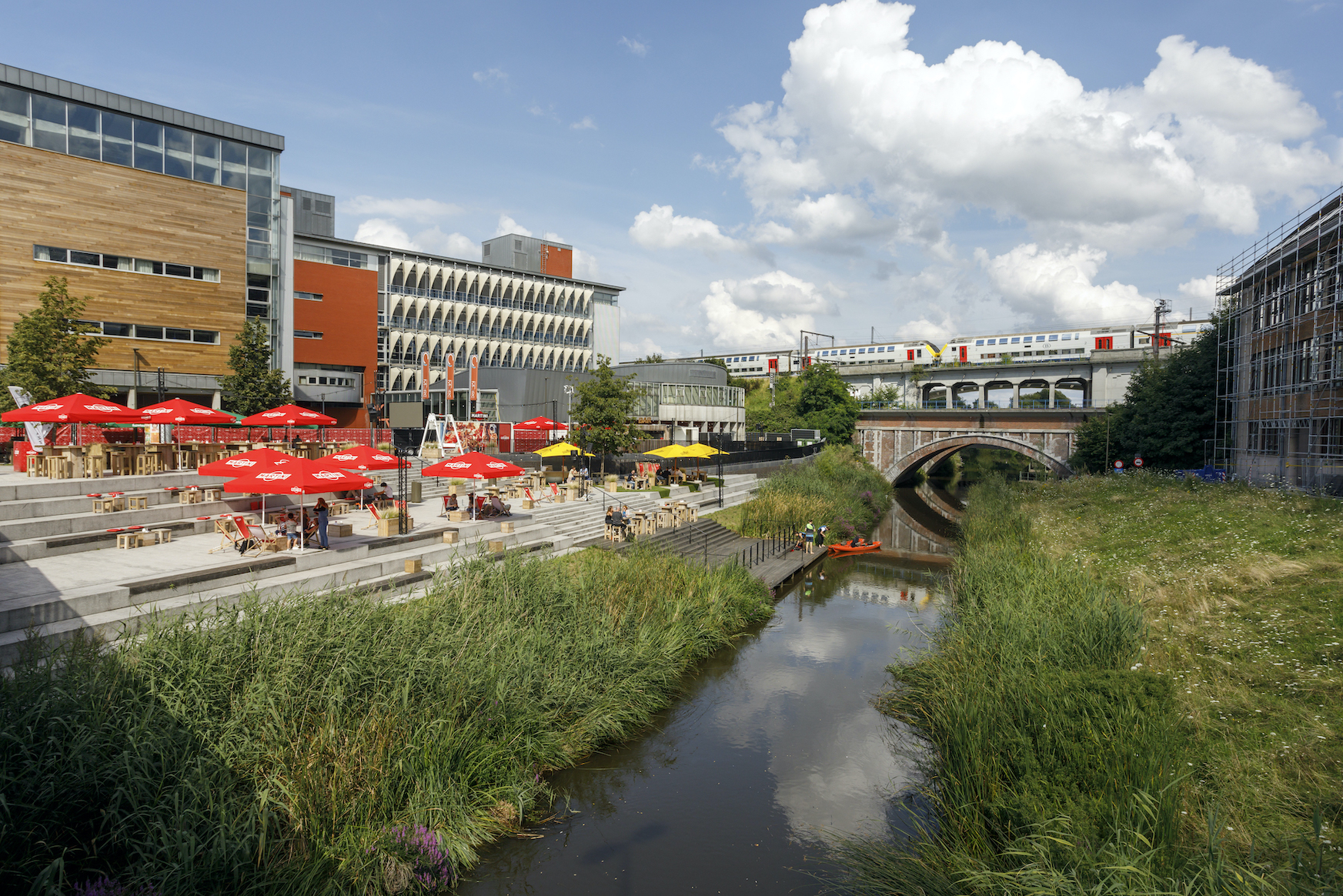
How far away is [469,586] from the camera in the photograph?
12.4 metres

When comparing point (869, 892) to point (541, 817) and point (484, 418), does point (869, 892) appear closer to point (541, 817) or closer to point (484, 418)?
point (541, 817)

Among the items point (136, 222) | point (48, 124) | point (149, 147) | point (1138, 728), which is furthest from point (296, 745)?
point (149, 147)

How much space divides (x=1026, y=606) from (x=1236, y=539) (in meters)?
6.49

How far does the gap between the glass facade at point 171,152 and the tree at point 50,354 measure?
44.9ft

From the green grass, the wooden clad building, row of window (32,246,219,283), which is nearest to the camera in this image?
the green grass

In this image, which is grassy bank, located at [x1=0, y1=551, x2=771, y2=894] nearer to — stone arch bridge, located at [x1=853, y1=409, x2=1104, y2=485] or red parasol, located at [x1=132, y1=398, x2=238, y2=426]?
red parasol, located at [x1=132, y1=398, x2=238, y2=426]

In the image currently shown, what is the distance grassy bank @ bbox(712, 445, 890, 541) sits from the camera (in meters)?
29.1

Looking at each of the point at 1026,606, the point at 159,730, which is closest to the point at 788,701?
the point at 1026,606

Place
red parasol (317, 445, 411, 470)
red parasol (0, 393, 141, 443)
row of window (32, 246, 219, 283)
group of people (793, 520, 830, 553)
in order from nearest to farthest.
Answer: red parasol (0, 393, 141, 443) → red parasol (317, 445, 411, 470) → group of people (793, 520, 830, 553) → row of window (32, 246, 219, 283)

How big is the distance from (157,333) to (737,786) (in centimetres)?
4242

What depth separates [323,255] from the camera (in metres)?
53.9

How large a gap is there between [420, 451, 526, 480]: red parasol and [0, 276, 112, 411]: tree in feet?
53.6

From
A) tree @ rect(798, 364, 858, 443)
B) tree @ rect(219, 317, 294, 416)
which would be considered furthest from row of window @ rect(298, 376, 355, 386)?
tree @ rect(798, 364, 858, 443)

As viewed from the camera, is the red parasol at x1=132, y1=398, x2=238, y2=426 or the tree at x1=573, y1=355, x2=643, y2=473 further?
the tree at x1=573, y1=355, x2=643, y2=473
